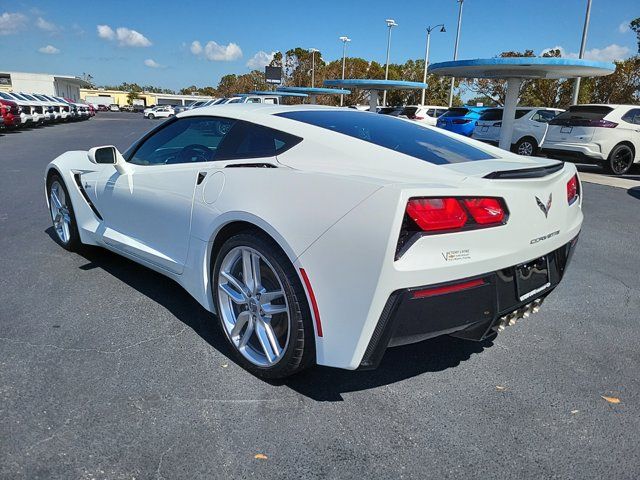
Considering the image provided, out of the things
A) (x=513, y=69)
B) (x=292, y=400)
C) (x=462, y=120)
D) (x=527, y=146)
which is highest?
(x=513, y=69)

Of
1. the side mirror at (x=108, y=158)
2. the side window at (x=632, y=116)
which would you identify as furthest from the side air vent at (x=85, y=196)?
the side window at (x=632, y=116)

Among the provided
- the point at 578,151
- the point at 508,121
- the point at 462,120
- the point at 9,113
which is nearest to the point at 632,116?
the point at 578,151

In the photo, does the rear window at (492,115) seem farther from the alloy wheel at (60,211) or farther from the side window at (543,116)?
the alloy wheel at (60,211)

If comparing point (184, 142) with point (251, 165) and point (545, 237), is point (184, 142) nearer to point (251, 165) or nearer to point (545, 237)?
point (251, 165)

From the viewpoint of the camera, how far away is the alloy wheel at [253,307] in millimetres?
2629

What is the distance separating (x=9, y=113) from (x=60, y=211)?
17.5 m

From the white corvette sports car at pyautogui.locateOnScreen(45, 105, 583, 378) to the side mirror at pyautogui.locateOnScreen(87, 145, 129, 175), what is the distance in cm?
31

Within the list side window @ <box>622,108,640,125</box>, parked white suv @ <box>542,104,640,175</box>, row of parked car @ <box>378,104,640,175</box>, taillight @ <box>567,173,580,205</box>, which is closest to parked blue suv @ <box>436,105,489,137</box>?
row of parked car @ <box>378,104,640,175</box>

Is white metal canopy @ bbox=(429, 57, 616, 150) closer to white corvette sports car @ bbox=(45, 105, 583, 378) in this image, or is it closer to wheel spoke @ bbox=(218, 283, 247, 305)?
white corvette sports car @ bbox=(45, 105, 583, 378)

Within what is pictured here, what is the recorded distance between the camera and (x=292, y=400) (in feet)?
8.35

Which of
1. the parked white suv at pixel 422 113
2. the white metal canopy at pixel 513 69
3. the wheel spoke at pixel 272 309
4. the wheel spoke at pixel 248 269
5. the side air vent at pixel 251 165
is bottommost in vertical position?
the wheel spoke at pixel 272 309

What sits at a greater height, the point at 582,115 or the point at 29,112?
the point at 582,115

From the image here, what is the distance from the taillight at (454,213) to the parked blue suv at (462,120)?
16.9 m

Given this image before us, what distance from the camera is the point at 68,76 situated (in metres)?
79.8
